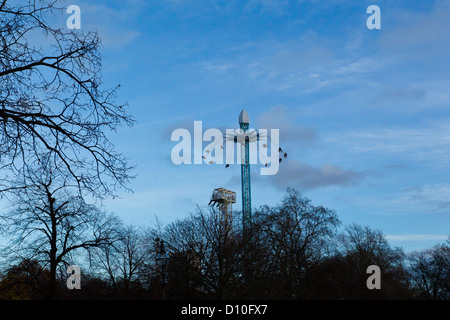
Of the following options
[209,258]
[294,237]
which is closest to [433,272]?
[294,237]

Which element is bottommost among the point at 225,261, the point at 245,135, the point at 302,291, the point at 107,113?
the point at 302,291

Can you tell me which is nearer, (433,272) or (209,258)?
(209,258)

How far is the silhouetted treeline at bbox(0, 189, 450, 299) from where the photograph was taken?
30.3 meters

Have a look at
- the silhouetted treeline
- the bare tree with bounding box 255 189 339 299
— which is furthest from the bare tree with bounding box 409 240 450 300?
the bare tree with bounding box 255 189 339 299

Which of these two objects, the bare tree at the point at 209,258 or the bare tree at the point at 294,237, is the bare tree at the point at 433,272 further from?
the bare tree at the point at 209,258

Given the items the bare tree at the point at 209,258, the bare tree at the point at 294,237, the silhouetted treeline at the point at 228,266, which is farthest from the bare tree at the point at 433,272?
the bare tree at the point at 209,258

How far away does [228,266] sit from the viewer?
3061cm

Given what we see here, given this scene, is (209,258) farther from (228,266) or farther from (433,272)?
(433,272)

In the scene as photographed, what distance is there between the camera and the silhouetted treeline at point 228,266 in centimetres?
3027

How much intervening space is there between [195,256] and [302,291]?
12421mm

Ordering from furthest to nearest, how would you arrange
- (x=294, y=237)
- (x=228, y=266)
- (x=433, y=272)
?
(x=433, y=272) → (x=294, y=237) → (x=228, y=266)

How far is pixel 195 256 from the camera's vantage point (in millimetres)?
32656
